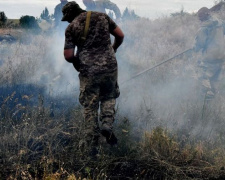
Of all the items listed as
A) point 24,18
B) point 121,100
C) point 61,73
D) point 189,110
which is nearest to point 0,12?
point 24,18

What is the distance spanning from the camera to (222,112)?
563 cm

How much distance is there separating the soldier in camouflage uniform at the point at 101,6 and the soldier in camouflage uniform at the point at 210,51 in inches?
368

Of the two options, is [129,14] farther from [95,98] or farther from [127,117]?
[95,98]

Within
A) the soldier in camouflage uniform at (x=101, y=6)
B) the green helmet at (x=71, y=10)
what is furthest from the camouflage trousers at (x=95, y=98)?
the soldier in camouflage uniform at (x=101, y=6)

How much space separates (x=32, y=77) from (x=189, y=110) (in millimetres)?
3813

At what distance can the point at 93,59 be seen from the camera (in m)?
3.71

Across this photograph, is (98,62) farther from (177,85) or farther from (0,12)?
(0,12)

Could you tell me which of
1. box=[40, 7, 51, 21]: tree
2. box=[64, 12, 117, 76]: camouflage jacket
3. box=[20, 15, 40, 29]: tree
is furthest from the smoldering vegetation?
box=[40, 7, 51, 21]: tree

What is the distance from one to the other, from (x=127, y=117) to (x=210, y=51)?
3319mm

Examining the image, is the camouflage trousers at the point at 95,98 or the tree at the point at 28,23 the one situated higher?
the tree at the point at 28,23

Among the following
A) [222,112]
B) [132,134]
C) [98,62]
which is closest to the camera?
[98,62]

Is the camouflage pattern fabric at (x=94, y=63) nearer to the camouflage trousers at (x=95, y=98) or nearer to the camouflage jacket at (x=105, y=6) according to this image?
the camouflage trousers at (x=95, y=98)

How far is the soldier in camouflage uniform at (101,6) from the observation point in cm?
1552

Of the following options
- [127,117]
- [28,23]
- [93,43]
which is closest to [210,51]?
[127,117]
